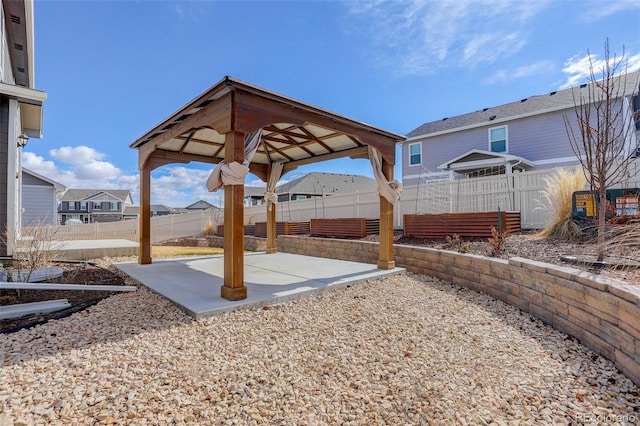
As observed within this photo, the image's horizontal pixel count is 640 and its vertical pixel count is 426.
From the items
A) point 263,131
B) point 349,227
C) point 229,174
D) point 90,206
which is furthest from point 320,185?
point 90,206

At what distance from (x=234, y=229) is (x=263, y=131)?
2.70 meters

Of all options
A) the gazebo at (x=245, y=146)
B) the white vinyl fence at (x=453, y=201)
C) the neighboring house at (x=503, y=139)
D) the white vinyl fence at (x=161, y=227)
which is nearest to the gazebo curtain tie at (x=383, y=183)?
the gazebo at (x=245, y=146)

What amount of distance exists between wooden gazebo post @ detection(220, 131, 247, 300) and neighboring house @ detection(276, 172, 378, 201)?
19.3 m

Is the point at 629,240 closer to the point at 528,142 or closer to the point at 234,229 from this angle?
the point at 234,229

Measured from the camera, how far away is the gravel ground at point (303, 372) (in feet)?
6.28

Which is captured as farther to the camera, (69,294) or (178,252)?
(178,252)

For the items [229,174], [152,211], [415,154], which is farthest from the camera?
[152,211]

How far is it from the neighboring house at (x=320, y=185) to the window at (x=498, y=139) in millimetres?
10133

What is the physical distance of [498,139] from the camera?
45.1 ft

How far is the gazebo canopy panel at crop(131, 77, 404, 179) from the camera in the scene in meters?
3.89

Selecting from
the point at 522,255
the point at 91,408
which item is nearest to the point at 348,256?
the point at 522,255

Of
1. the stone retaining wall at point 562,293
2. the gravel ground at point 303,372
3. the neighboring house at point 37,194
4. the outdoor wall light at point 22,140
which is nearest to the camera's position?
the gravel ground at point 303,372

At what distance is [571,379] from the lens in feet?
7.72

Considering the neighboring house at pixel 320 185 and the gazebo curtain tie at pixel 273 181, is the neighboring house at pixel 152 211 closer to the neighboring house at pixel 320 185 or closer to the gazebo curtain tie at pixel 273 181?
the neighboring house at pixel 320 185
